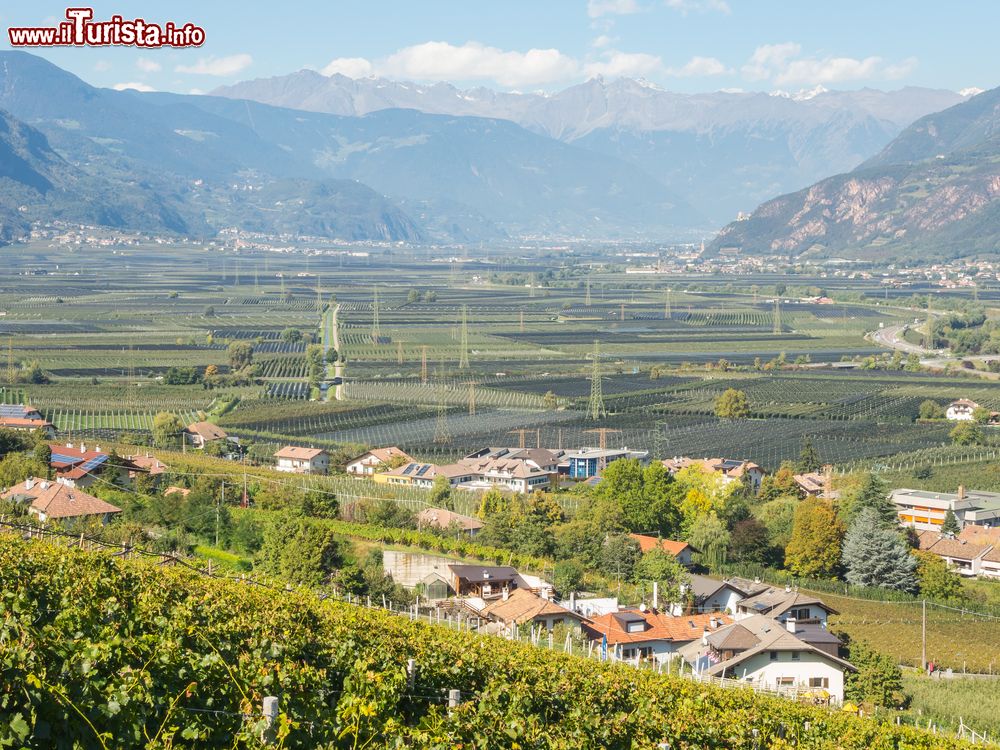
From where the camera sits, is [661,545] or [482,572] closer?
[482,572]

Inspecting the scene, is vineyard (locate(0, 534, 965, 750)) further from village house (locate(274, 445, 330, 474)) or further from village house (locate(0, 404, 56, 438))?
village house (locate(0, 404, 56, 438))

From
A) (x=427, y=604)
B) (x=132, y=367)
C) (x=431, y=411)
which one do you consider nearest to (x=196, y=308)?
(x=132, y=367)

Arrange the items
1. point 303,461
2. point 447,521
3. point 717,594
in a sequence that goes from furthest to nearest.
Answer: point 303,461 < point 447,521 < point 717,594

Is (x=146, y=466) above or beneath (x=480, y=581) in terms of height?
above

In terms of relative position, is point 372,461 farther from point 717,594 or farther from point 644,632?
point 644,632

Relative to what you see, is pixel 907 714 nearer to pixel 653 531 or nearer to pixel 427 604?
pixel 427 604

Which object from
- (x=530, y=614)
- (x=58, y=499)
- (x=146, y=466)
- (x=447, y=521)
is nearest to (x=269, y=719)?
(x=530, y=614)
